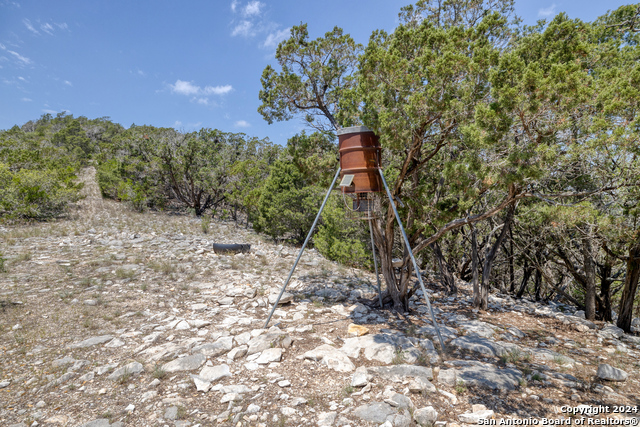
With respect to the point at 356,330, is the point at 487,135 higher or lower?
higher

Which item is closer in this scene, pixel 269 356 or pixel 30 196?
pixel 269 356

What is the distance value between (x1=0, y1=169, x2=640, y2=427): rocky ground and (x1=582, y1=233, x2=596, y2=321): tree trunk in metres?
0.61

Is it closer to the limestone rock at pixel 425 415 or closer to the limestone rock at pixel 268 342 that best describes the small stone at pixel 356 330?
the limestone rock at pixel 268 342

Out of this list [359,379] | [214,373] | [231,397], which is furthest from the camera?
[214,373]

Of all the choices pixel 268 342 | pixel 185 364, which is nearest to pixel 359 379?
pixel 268 342

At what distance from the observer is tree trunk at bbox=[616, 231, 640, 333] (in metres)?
6.93

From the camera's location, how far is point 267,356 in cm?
461

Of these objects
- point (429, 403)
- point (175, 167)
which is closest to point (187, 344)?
point (429, 403)

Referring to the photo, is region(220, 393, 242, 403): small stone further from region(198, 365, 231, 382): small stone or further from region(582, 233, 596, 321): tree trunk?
region(582, 233, 596, 321): tree trunk

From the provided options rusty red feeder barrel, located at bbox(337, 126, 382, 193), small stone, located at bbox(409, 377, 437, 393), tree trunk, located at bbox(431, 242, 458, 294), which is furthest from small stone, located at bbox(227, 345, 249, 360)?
tree trunk, located at bbox(431, 242, 458, 294)

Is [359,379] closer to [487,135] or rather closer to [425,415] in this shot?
[425,415]

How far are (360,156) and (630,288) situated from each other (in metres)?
7.48

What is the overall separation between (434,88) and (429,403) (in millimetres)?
4395

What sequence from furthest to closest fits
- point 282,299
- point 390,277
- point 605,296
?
point 605,296 → point 390,277 → point 282,299
